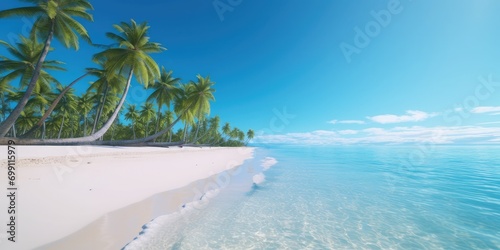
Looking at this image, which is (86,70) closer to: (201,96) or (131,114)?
(201,96)

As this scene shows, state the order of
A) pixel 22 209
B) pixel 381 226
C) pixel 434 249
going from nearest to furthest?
1. pixel 22 209
2. pixel 434 249
3. pixel 381 226

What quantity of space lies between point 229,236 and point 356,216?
15.6 feet

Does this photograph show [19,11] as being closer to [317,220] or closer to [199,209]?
[199,209]

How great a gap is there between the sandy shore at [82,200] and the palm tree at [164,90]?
18.5m

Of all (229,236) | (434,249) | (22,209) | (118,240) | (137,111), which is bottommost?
(434,249)

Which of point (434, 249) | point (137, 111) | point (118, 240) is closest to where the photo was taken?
point (118, 240)

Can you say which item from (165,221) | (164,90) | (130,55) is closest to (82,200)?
(165,221)

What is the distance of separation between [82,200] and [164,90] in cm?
2437

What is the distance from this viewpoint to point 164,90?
2809cm

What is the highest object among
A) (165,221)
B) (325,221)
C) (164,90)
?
(164,90)

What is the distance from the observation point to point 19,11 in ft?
43.5

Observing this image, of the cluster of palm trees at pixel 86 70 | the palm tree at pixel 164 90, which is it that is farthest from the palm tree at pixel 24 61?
the palm tree at pixel 164 90

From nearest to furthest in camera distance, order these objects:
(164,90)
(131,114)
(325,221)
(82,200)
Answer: (82,200), (325,221), (164,90), (131,114)

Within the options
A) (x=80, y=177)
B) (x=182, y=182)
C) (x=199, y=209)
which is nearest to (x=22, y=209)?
(x=80, y=177)
